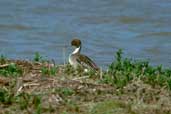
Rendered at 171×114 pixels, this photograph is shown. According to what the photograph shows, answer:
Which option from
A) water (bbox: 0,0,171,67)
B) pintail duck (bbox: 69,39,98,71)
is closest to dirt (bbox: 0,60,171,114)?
pintail duck (bbox: 69,39,98,71)

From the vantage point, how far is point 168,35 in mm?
17953

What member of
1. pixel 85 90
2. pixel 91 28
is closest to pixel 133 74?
pixel 85 90

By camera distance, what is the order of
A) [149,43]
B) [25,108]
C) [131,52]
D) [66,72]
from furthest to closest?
1. [149,43]
2. [131,52]
3. [66,72]
4. [25,108]

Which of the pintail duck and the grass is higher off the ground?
the pintail duck

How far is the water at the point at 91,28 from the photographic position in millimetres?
16094

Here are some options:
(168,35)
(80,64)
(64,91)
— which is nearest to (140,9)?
(168,35)

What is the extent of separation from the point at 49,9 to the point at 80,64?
9.14 metres

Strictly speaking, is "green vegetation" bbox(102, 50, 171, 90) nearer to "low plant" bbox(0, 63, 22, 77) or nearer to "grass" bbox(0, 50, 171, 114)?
"grass" bbox(0, 50, 171, 114)

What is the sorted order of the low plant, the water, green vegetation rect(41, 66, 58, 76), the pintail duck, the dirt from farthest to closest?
the water → the pintail duck → green vegetation rect(41, 66, 58, 76) → the low plant → the dirt

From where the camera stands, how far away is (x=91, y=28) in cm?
1806

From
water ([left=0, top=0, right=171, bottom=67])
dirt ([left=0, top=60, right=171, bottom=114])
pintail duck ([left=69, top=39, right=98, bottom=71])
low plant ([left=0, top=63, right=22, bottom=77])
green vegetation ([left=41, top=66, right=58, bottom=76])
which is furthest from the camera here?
water ([left=0, top=0, right=171, bottom=67])

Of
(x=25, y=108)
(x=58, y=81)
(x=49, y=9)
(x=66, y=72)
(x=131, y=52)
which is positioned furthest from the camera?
(x=49, y=9)

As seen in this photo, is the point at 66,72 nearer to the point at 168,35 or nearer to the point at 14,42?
the point at 14,42

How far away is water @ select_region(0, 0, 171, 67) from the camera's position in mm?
16094
